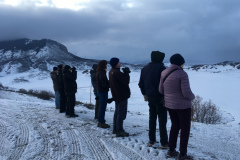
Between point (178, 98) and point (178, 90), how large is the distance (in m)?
0.15

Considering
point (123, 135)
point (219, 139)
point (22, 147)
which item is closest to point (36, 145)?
point (22, 147)

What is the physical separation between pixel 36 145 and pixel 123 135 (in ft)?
7.00

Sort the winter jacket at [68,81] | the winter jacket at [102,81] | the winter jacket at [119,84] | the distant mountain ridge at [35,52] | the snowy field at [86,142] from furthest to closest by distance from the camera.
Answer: the distant mountain ridge at [35,52]
the winter jacket at [68,81]
the winter jacket at [102,81]
the winter jacket at [119,84]
the snowy field at [86,142]

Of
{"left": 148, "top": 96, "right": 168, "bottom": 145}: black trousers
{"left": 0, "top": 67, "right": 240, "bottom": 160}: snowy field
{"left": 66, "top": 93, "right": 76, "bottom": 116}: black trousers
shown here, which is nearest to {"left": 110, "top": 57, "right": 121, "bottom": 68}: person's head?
{"left": 148, "top": 96, "right": 168, "bottom": 145}: black trousers

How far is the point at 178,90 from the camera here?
434cm

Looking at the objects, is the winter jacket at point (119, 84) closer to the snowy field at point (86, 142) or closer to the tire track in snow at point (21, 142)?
the snowy field at point (86, 142)

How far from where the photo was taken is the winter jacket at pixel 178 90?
4.22 meters

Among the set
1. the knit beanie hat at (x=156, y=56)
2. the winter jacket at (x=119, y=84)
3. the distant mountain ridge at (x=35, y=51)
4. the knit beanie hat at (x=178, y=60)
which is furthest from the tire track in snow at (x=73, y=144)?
the distant mountain ridge at (x=35, y=51)

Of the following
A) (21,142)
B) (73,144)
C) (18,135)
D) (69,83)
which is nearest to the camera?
(73,144)

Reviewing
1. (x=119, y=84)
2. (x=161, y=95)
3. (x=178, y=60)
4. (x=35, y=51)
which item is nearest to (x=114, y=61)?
(x=119, y=84)

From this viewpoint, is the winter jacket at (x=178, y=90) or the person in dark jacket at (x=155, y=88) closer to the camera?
the winter jacket at (x=178, y=90)

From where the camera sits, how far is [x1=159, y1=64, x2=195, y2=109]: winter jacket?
4219mm

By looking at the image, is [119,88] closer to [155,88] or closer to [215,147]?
[155,88]

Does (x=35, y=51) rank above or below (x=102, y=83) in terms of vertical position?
above
